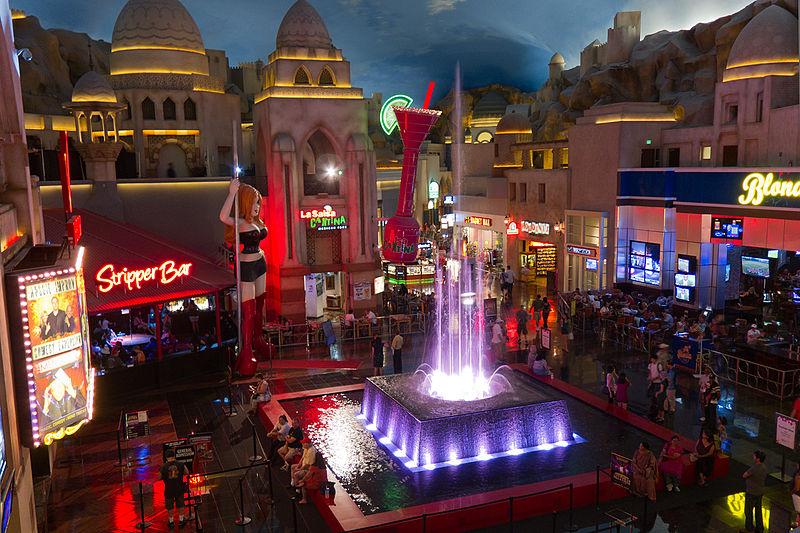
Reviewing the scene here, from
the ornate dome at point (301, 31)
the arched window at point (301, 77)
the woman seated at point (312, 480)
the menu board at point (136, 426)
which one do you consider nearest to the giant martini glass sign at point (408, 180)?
the arched window at point (301, 77)

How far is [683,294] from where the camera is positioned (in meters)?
27.8

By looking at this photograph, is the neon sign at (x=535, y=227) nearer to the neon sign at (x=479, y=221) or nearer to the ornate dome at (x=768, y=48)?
the neon sign at (x=479, y=221)

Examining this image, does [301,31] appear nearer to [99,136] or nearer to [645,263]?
[99,136]

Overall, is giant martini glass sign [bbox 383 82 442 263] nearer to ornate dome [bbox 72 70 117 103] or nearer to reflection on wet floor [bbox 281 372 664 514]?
reflection on wet floor [bbox 281 372 664 514]

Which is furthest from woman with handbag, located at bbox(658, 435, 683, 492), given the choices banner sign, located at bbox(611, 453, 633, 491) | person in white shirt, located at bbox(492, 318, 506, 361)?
person in white shirt, located at bbox(492, 318, 506, 361)

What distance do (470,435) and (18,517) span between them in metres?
8.79

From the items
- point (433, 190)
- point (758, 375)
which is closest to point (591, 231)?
point (758, 375)

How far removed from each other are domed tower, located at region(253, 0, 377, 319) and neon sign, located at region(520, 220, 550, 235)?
999 centimetres

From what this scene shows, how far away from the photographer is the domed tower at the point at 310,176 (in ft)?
94.9

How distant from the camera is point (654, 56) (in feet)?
185

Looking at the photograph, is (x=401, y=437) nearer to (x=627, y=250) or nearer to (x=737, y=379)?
(x=737, y=379)

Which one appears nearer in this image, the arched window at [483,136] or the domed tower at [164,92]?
the domed tower at [164,92]

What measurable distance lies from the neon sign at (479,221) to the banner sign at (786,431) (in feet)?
96.9

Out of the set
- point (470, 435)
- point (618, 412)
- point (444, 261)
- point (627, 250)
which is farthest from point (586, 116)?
point (470, 435)
